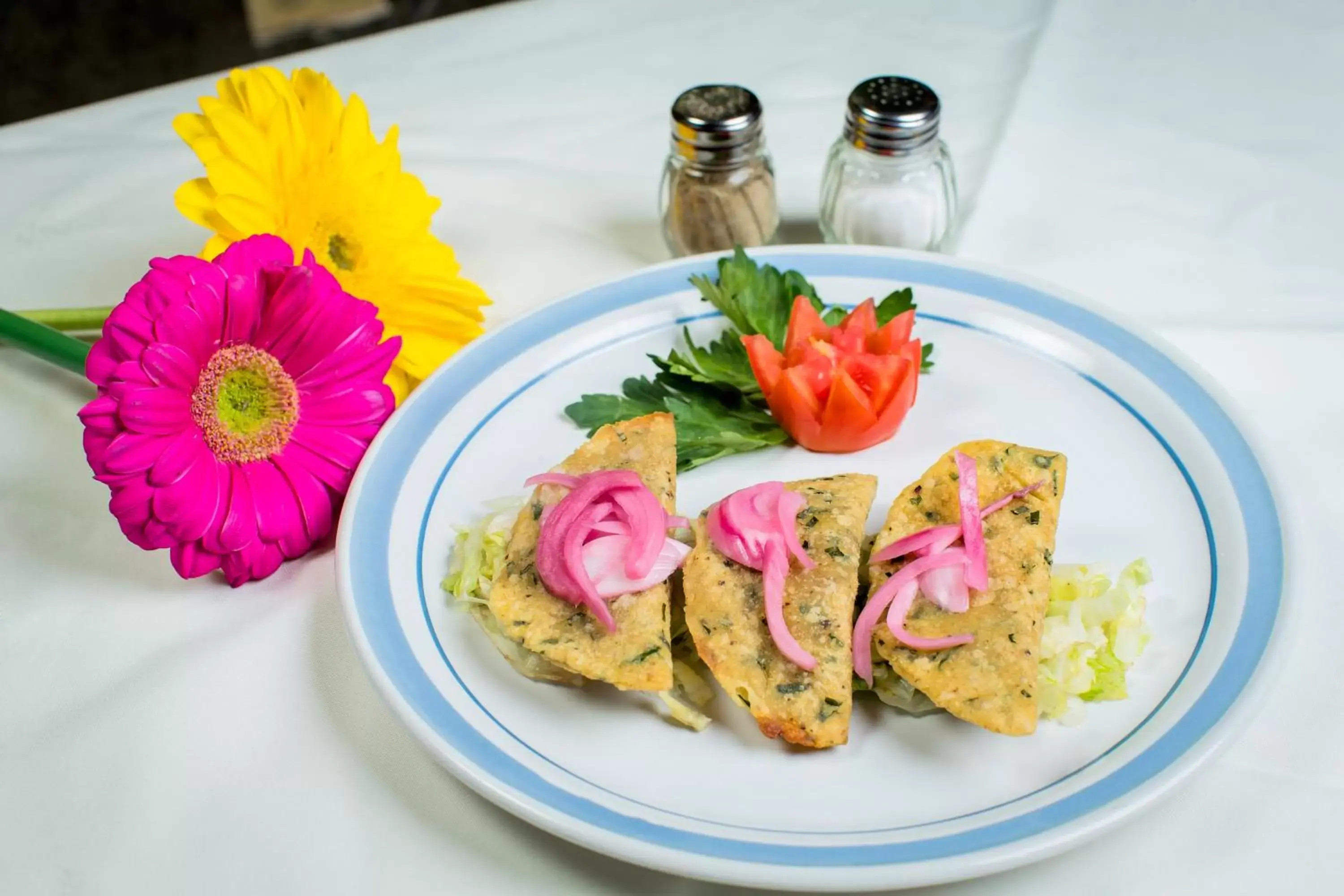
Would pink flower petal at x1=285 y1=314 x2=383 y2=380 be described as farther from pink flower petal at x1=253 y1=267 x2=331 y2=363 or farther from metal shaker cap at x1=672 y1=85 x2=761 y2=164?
metal shaker cap at x1=672 y1=85 x2=761 y2=164

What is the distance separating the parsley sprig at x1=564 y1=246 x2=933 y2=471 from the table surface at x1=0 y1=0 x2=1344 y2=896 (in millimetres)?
481

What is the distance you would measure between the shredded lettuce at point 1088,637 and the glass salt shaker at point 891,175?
4.40ft

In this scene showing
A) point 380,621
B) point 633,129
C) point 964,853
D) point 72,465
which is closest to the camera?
point 964,853

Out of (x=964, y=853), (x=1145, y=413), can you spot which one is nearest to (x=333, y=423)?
(x=964, y=853)

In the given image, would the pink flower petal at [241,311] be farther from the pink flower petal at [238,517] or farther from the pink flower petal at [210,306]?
the pink flower petal at [238,517]

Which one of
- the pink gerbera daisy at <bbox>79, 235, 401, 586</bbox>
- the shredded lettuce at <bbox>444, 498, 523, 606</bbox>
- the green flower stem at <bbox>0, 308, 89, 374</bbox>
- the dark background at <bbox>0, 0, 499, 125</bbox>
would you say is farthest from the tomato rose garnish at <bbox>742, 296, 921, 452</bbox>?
the dark background at <bbox>0, 0, 499, 125</bbox>

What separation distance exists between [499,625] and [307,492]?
0.62 m

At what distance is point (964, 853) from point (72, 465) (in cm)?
247

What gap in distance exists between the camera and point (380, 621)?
99.3 inches

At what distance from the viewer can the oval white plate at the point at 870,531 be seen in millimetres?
2105

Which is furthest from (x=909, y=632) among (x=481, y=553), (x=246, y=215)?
(x=246, y=215)

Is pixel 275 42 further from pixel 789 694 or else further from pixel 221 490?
pixel 789 694

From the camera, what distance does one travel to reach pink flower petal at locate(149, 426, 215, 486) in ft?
8.44

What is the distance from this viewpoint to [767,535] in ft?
8.25
